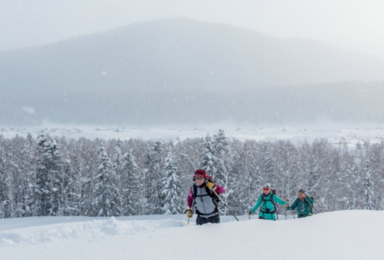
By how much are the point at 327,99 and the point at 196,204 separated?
7989 inches

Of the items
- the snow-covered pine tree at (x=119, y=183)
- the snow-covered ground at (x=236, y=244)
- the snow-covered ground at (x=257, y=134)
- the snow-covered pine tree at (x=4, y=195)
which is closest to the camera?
the snow-covered ground at (x=236, y=244)

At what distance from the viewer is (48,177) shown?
96.5 ft

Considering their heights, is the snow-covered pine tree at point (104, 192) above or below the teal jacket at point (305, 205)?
below

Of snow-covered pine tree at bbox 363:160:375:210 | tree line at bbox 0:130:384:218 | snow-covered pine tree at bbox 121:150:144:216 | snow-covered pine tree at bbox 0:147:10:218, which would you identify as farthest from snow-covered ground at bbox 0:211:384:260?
snow-covered pine tree at bbox 0:147:10:218

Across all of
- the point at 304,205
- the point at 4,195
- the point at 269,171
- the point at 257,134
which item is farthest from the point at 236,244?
the point at 257,134

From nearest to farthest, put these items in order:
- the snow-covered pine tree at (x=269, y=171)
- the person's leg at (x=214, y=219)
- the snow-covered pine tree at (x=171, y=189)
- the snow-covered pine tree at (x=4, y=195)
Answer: the person's leg at (x=214, y=219) → the snow-covered pine tree at (x=171, y=189) → the snow-covered pine tree at (x=4, y=195) → the snow-covered pine tree at (x=269, y=171)

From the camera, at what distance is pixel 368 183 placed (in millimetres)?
29156

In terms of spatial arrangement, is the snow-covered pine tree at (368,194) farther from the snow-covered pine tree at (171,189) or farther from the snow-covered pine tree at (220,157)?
the snow-covered pine tree at (171,189)

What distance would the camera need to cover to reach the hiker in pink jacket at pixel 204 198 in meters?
6.35

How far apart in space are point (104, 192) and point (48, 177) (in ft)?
21.6

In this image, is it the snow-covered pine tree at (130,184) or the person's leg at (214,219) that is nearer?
the person's leg at (214,219)

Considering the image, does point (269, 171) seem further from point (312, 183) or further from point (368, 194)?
point (368, 194)

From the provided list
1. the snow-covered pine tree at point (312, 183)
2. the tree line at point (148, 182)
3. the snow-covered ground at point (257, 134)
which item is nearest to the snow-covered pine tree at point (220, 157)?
the tree line at point (148, 182)

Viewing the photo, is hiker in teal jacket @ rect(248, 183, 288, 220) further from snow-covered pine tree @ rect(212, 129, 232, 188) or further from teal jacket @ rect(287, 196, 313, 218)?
snow-covered pine tree @ rect(212, 129, 232, 188)
